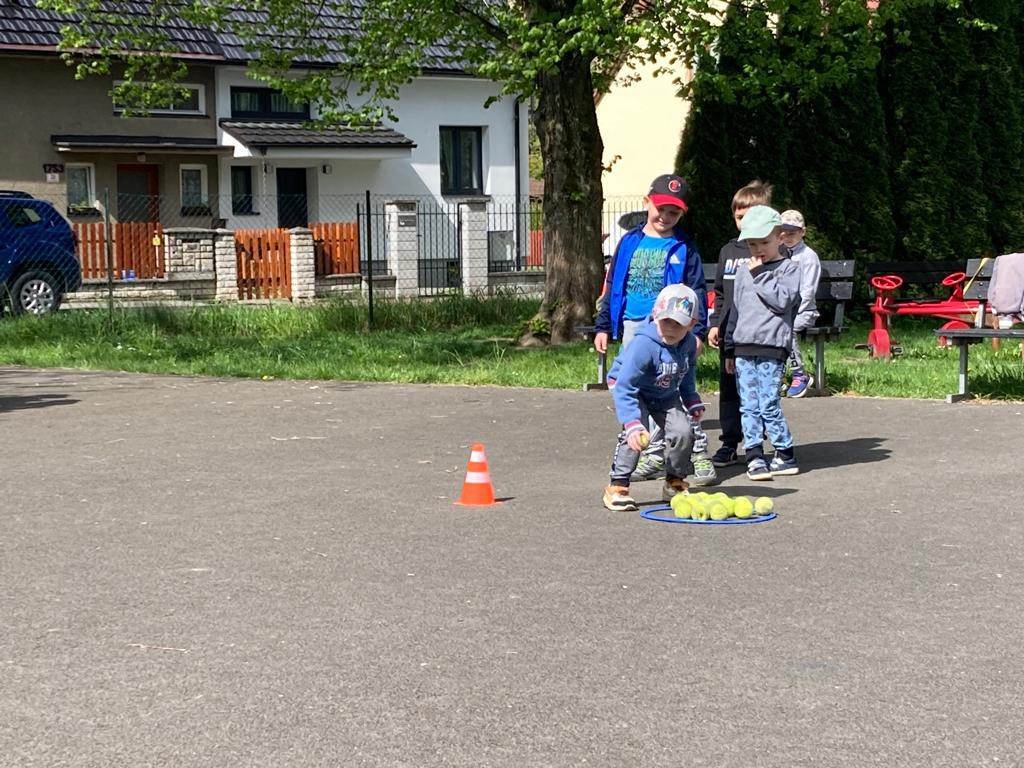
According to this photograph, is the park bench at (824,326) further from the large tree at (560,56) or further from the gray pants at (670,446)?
the gray pants at (670,446)

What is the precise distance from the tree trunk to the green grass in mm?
720

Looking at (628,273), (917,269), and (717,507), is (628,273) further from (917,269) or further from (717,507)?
(917,269)

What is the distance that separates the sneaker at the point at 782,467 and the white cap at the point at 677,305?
1.64 metres

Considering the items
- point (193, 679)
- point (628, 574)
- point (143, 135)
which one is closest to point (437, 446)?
point (628, 574)

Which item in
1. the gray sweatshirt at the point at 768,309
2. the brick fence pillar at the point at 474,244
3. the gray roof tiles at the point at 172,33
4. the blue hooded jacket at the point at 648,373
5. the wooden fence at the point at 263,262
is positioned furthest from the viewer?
the gray roof tiles at the point at 172,33

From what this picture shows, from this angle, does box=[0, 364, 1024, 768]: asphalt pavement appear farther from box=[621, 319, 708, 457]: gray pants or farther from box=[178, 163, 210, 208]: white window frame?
box=[178, 163, 210, 208]: white window frame

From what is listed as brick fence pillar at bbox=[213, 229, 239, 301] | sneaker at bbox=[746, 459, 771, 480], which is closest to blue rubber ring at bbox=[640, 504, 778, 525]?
sneaker at bbox=[746, 459, 771, 480]

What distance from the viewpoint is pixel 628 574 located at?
23.5 ft

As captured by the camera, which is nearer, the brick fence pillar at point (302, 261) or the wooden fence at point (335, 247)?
the brick fence pillar at point (302, 261)

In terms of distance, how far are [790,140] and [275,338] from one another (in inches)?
295

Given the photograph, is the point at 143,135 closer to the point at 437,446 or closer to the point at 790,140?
the point at 790,140

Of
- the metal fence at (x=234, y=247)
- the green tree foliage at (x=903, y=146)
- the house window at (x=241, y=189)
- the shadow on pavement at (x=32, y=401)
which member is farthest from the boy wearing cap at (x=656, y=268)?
the house window at (x=241, y=189)

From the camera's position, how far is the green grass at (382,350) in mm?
15477

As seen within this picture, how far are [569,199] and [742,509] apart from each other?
1198 cm
